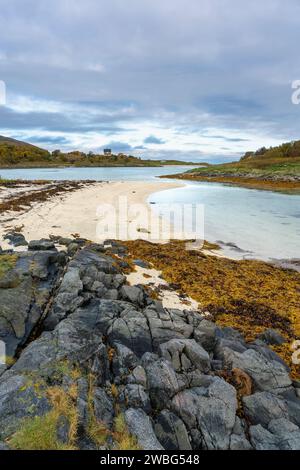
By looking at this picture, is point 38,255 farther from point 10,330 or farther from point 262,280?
point 262,280

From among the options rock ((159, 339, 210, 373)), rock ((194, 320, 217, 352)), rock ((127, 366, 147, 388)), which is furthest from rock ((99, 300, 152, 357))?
rock ((194, 320, 217, 352))

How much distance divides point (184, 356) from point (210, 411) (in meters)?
1.34

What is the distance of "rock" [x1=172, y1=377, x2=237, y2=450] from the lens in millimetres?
5062

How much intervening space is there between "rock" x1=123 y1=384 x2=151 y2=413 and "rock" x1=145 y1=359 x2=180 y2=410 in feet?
0.58

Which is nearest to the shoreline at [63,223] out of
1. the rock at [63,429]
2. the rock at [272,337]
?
the rock at [272,337]

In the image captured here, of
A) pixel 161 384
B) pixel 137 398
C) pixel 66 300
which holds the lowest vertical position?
pixel 137 398

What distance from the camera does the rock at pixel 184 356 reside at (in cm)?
637

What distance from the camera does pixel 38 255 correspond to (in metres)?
10.8

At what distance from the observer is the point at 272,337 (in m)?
8.45

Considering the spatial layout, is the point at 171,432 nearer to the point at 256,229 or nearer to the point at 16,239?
the point at 16,239

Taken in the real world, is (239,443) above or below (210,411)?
below

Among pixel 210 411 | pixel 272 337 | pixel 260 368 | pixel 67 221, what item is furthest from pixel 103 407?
pixel 67 221

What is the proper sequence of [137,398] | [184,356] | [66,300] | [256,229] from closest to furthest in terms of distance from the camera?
[137,398] < [184,356] < [66,300] < [256,229]
